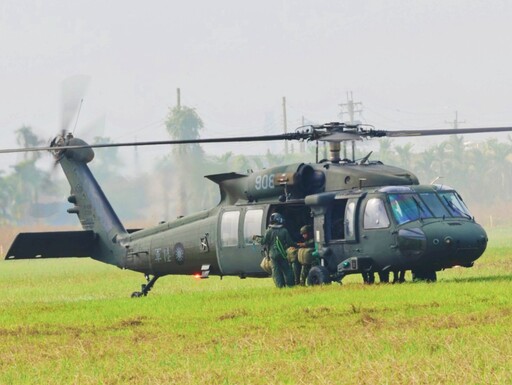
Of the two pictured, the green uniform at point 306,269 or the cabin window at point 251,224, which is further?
the cabin window at point 251,224

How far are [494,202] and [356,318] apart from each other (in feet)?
369

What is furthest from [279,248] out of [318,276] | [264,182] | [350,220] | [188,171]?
[188,171]

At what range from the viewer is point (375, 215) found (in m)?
23.3

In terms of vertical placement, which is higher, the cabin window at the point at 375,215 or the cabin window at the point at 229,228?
the cabin window at the point at 375,215

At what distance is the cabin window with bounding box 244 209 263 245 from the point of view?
25.3 meters

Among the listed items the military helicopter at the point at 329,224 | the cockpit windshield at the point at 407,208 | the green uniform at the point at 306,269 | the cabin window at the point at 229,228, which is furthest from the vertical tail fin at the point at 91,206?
the cockpit windshield at the point at 407,208

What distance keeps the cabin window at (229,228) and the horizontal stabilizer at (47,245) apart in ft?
14.8

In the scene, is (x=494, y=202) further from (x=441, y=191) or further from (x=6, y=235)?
(x=441, y=191)

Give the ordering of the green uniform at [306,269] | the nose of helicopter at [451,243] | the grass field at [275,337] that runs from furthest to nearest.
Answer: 1. the green uniform at [306,269]
2. the nose of helicopter at [451,243]
3. the grass field at [275,337]

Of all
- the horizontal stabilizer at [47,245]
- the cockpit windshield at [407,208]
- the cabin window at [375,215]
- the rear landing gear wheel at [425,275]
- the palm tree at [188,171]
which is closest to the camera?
the cockpit windshield at [407,208]

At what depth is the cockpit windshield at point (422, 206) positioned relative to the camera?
23.1 metres

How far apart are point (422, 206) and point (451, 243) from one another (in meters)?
1.05

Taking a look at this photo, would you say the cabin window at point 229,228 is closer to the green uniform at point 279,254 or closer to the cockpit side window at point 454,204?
the green uniform at point 279,254

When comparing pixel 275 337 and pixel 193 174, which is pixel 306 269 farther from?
pixel 193 174
